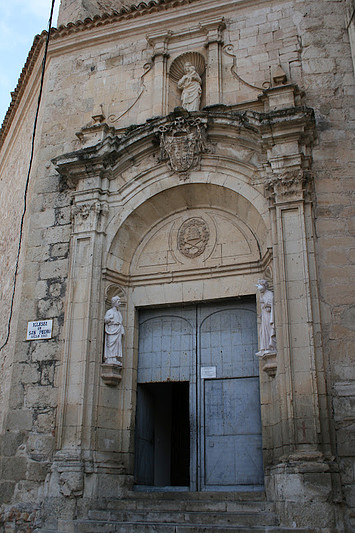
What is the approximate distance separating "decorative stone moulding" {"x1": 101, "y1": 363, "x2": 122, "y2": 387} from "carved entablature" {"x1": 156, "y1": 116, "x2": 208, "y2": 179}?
298cm

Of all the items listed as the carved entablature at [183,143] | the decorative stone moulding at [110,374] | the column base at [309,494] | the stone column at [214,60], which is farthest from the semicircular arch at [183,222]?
the column base at [309,494]

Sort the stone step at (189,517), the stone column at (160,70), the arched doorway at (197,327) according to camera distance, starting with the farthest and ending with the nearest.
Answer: the stone column at (160,70)
the arched doorway at (197,327)
the stone step at (189,517)

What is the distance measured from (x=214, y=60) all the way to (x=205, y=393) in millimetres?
5249

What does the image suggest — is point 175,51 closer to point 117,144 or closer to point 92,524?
point 117,144

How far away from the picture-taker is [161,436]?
29.0 feet

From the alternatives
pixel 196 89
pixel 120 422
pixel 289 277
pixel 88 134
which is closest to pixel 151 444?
pixel 120 422

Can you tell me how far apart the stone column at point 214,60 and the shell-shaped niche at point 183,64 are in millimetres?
289

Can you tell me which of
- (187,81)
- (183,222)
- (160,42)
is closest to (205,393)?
(183,222)

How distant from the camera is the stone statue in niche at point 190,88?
9.11m

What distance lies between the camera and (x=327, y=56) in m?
8.37

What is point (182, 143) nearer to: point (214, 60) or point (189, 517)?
point (214, 60)

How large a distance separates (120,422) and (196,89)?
17.5 ft

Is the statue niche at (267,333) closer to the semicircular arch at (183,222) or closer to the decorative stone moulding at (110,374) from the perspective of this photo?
the semicircular arch at (183,222)

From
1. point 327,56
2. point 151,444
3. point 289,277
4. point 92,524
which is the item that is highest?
point 327,56
